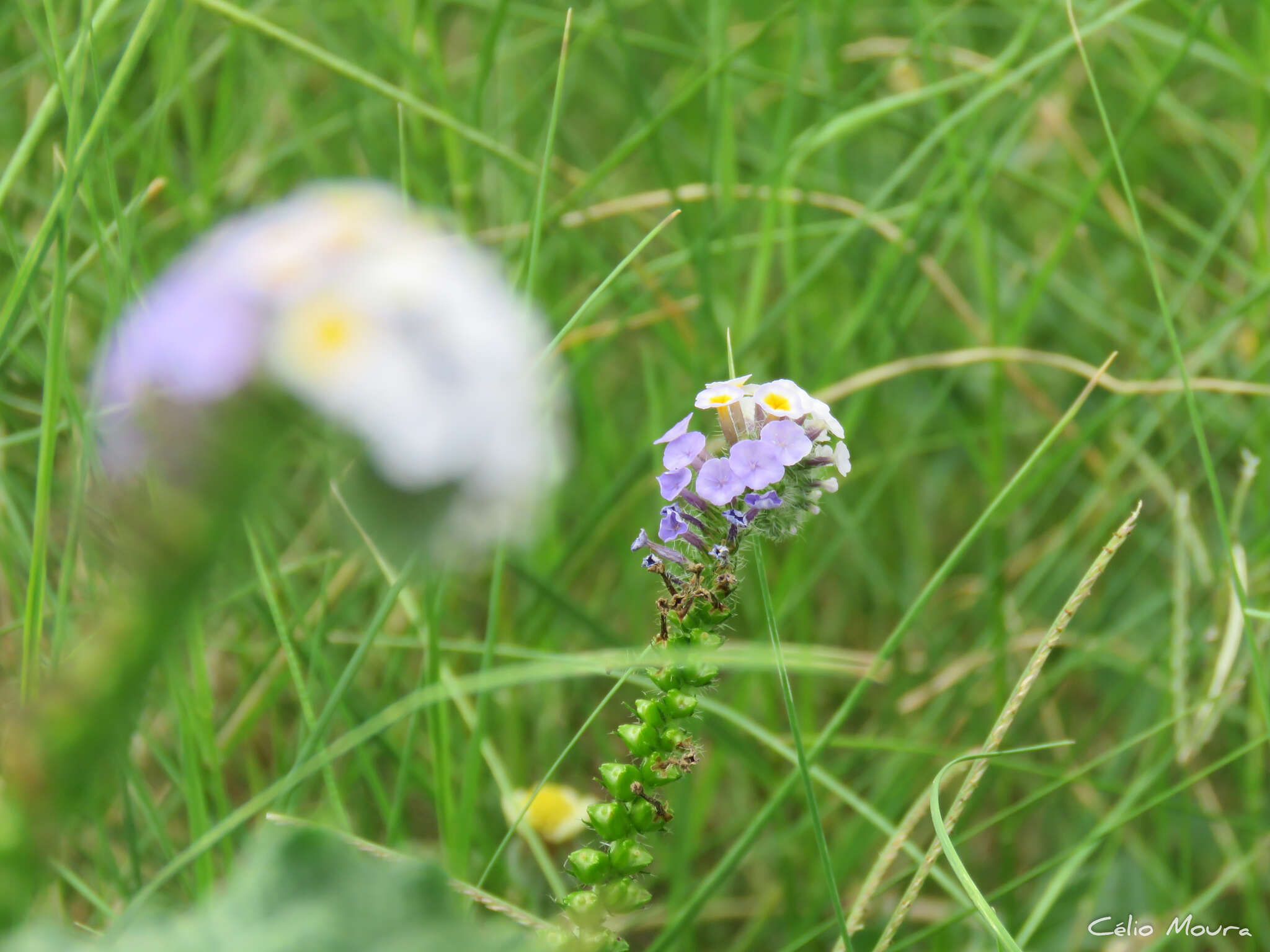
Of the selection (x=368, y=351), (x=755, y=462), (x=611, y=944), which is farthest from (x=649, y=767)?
(x=368, y=351)

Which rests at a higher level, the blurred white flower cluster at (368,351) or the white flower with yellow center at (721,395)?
the blurred white flower cluster at (368,351)

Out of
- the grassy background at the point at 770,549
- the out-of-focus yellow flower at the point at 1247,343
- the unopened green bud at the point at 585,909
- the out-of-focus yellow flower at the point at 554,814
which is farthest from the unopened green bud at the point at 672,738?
the out-of-focus yellow flower at the point at 1247,343

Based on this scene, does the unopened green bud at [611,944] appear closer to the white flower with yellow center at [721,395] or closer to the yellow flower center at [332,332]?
the white flower with yellow center at [721,395]

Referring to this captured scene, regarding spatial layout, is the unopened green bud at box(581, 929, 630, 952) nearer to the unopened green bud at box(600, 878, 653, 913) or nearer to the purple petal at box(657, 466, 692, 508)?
the unopened green bud at box(600, 878, 653, 913)

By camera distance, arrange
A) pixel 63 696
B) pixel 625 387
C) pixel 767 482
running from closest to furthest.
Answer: pixel 63 696, pixel 767 482, pixel 625 387

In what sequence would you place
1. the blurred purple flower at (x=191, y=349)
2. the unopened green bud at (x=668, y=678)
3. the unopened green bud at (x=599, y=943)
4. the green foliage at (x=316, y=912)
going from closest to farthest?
1. the blurred purple flower at (x=191, y=349)
2. the green foliage at (x=316, y=912)
3. the unopened green bud at (x=599, y=943)
4. the unopened green bud at (x=668, y=678)

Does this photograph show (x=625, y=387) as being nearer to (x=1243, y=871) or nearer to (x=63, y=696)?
(x=1243, y=871)

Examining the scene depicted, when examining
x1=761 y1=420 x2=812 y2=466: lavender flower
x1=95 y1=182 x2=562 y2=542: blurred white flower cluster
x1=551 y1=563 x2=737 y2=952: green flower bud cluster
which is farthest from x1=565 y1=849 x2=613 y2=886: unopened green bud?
x1=95 y1=182 x2=562 y2=542: blurred white flower cluster

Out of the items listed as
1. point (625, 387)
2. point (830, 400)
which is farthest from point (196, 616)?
point (625, 387)
